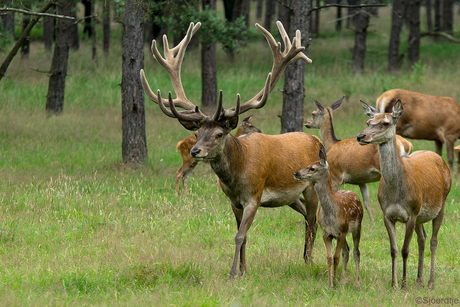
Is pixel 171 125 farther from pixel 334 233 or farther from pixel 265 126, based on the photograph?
pixel 334 233

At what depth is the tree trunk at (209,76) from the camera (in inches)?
687

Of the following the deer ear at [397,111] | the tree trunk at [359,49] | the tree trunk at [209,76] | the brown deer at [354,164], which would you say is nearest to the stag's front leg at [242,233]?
the deer ear at [397,111]

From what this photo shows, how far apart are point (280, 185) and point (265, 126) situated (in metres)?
9.93

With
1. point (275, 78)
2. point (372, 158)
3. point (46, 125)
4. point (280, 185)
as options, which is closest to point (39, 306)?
point (280, 185)

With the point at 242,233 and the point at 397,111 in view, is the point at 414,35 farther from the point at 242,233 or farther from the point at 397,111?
the point at 242,233

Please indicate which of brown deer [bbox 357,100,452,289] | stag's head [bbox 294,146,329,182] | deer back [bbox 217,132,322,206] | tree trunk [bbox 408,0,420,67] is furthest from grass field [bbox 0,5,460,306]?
tree trunk [bbox 408,0,420,67]

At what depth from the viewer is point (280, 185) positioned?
6.21m

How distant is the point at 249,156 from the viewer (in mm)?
5957

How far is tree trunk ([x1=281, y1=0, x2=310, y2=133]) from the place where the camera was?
9.63 meters

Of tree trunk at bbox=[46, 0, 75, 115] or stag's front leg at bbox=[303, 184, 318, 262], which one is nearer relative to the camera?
stag's front leg at bbox=[303, 184, 318, 262]

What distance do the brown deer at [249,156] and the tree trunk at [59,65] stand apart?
10.3 meters

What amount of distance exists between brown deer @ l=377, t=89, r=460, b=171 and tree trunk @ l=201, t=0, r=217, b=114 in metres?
6.68

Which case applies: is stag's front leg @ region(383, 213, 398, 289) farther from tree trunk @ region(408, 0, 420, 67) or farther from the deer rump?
tree trunk @ region(408, 0, 420, 67)

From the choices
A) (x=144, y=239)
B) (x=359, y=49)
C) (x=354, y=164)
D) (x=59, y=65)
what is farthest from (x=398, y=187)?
(x=359, y=49)
